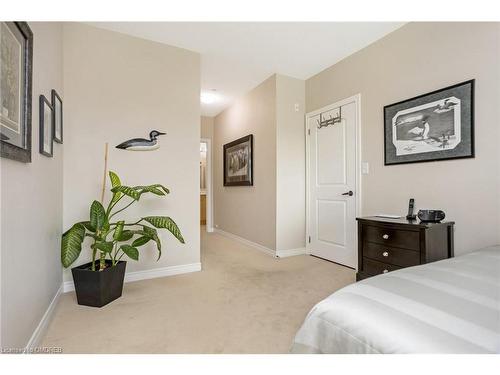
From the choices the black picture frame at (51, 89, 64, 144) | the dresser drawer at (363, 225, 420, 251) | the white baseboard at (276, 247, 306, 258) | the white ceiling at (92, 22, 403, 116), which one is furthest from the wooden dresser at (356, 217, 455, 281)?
the black picture frame at (51, 89, 64, 144)

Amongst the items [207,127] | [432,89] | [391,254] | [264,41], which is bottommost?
[391,254]

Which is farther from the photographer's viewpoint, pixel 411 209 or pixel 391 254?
pixel 411 209

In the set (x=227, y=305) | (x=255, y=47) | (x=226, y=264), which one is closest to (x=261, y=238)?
(x=226, y=264)

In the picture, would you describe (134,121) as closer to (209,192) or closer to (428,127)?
(428,127)

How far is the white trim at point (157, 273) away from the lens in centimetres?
252

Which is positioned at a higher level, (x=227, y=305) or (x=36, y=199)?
(x=36, y=199)

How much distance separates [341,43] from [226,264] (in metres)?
2.87

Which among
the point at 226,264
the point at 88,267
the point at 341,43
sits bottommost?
the point at 226,264

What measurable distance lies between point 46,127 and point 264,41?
7.17ft

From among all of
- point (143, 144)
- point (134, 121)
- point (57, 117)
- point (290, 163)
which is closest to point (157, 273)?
point (143, 144)

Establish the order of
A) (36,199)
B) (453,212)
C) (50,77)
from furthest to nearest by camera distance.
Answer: (453,212) < (50,77) < (36,199)

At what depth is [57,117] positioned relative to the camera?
6.96 ft

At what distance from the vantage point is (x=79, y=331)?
5.49 feet
